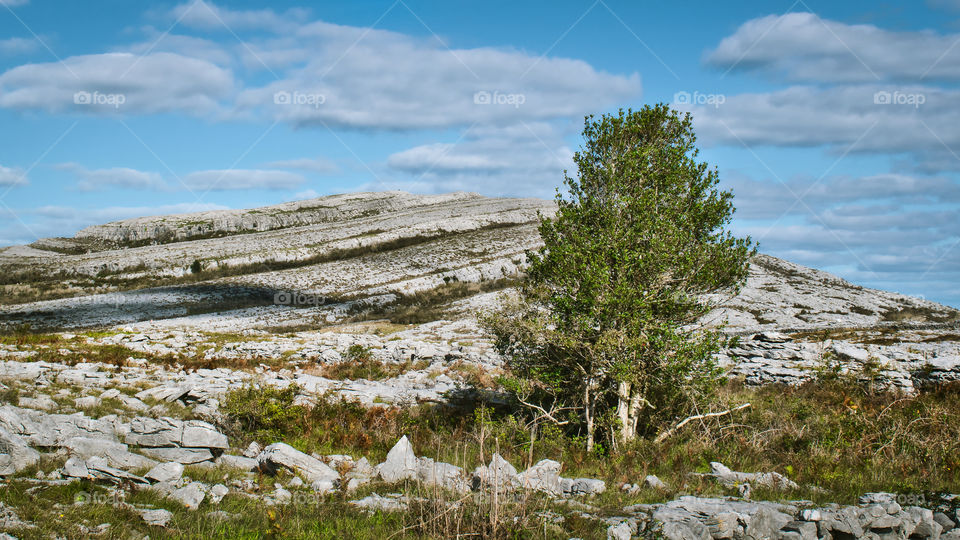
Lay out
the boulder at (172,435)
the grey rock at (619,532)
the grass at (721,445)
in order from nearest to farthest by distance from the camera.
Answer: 1. the grey rock at (619,532)
2. the boulder at (172,435)
3. the grass at (721,445)

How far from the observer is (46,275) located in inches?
3068

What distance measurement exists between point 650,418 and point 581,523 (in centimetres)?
853

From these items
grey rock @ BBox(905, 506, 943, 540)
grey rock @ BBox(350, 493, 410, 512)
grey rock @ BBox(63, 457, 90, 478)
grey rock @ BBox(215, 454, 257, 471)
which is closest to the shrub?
grey rock @ BBox(215, 454, 257, 471)

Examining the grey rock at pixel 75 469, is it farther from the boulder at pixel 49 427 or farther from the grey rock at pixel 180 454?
the grey rock at pixel 180 454

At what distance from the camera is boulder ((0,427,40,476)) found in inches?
345

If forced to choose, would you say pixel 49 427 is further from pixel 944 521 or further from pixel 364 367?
pixel 944 521

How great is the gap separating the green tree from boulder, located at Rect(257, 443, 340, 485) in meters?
6.01

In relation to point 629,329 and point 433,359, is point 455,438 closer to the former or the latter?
point 629,329

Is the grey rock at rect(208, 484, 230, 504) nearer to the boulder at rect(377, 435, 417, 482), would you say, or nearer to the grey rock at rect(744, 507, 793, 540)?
the boulder at rect(377, 435, 417, 482)

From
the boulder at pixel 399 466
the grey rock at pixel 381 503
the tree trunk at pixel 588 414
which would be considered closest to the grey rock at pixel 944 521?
the tree trunk at pixel 588 414

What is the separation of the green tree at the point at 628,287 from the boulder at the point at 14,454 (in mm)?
10644

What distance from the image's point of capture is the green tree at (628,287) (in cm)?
1454

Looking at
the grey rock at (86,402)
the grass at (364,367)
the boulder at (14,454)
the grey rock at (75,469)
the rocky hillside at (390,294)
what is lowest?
the grey rock at (75,469)

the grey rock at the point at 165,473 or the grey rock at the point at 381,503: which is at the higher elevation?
the grey rock at the point at 165,473
